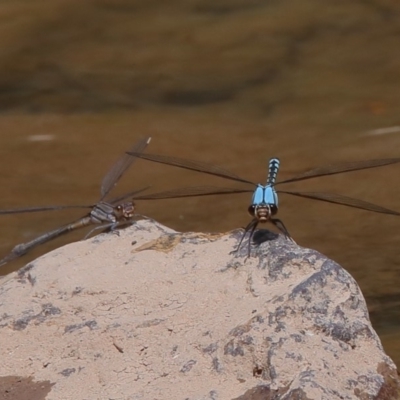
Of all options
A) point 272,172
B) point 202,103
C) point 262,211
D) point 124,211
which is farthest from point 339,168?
point 202,103

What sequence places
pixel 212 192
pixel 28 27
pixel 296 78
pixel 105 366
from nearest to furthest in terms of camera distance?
pixel 105 366
pixel 212 192
pixel 296 78
pixel 28 27

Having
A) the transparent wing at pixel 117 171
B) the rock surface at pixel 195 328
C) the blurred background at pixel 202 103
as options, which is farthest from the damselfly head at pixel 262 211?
the blurred background at pixel 202 103

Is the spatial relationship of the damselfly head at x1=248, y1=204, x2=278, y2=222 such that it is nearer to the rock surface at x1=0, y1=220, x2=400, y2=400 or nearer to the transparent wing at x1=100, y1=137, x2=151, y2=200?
the rock surface at x1=0, y1=220, x2=400, y2=400

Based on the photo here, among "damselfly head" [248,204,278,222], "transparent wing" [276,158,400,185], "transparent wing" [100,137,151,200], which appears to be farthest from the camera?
"transparent wing" [100,137,151,200]

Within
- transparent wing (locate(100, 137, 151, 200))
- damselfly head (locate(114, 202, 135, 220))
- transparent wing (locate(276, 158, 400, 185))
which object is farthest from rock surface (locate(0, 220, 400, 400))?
transparent wing (locate(100, 137, 151, 200))

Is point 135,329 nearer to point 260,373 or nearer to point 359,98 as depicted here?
point 260,373

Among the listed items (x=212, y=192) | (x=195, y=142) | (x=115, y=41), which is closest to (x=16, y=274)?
(x=212, y=192)

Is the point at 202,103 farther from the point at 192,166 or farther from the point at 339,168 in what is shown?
the point at 339,168
